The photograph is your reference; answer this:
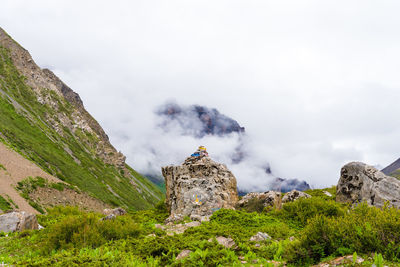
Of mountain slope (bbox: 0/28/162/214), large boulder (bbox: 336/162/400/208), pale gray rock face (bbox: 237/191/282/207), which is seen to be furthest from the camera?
mountain slope (bbox: 0/28/162/214)

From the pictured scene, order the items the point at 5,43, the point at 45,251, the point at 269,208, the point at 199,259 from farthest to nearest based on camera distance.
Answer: the point at 5,43, the point at 269,208, the point at 45,251, the point at 199,259

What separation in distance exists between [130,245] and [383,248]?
8.58m

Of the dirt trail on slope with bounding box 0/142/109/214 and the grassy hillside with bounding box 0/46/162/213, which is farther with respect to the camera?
the grassy hillside with bounding box 0/46/162/213

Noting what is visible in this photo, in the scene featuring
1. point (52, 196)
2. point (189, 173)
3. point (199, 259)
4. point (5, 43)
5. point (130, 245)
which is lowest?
point (52, 196)

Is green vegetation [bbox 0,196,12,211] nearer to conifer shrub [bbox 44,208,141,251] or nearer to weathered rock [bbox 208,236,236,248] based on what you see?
conifer shrub [bbox 44,208,141,251]

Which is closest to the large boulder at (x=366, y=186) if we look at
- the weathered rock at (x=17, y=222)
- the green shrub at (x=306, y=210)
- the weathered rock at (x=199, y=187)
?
the green shrub at (x=306, y=210)

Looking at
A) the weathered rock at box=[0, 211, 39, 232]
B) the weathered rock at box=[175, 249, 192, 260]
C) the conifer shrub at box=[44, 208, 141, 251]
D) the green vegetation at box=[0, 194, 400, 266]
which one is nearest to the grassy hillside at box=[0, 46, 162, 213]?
the weathered rock at box=[0, 211, 39, 232]

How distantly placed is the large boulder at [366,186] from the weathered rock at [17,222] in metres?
25.7

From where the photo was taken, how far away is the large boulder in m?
20.8

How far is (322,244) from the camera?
768 cm

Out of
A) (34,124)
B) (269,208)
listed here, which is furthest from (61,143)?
(269,208)

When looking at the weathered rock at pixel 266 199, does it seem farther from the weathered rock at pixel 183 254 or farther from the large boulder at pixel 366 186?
the weathered rock at pixel 183 254

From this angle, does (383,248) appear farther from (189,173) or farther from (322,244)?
(189,173)

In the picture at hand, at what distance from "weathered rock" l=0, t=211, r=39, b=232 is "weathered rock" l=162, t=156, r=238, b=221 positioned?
1102 cm
